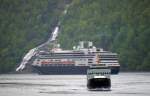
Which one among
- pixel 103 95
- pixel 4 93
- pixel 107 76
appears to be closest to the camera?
pixel 103 95

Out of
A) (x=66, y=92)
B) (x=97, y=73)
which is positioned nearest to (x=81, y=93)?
(x=66, y=92)

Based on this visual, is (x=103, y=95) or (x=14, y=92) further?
(x=14, y=92)

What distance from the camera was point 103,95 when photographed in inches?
4513

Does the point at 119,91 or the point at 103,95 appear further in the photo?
the point at 119,91

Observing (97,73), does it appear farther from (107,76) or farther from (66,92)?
(66,92)

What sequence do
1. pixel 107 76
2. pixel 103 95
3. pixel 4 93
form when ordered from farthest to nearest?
1. pixel 107 76
2. pixel 4 93
3. pixel 103 95

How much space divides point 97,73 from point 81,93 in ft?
40.7

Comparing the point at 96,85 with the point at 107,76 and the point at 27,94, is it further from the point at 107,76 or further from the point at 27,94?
the point at 27,94

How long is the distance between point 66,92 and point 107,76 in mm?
10116

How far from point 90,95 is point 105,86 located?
686 inches

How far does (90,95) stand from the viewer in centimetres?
11575

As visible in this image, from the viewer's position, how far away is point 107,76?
436 ft

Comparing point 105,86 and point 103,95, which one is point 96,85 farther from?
point 103,95

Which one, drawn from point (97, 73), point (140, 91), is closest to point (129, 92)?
point (140, 91)
